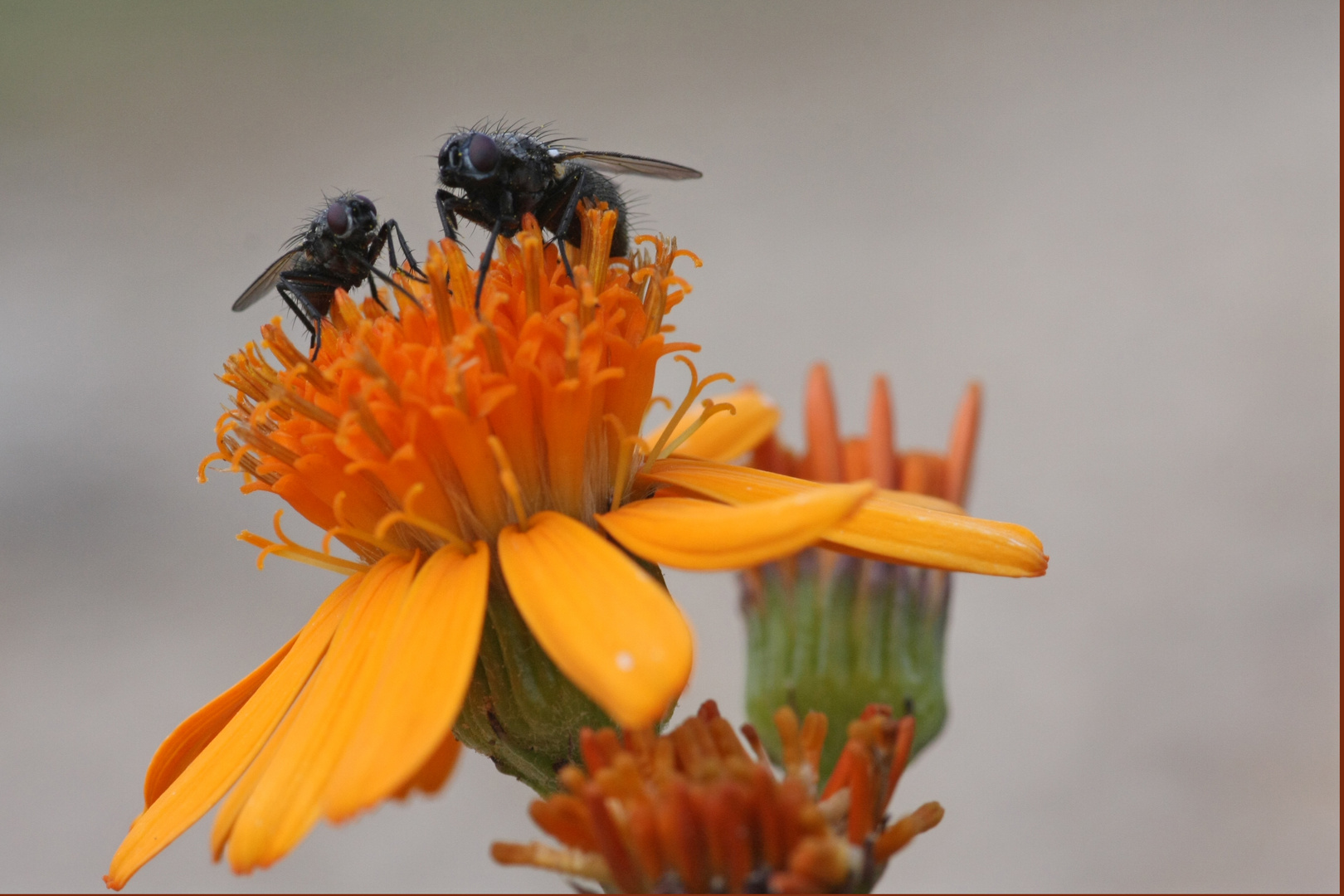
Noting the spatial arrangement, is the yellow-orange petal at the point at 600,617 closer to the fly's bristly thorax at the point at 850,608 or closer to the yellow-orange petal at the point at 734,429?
the yellow-orange petal at the point at 734,429

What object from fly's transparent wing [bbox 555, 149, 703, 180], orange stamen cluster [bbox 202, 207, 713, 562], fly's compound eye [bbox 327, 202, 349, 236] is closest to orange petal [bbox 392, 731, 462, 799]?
orange stamen cluster [bbox 202, 207, 713, 562]

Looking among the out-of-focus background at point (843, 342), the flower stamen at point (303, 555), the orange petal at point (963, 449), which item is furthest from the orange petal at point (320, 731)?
the out-of-focus background at point (843, 342)

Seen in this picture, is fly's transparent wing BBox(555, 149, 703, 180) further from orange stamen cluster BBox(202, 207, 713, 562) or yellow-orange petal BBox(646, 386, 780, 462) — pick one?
yellow-orange petal BBox(646, 386, 780, 462)

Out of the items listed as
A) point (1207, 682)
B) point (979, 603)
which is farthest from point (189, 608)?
point (1207, 682)

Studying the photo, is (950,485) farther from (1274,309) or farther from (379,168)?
(379,168)

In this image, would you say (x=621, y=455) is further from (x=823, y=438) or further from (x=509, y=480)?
(x=823, y=438)

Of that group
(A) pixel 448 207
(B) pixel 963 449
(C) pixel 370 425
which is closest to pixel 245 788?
(C) pixel 370 425
